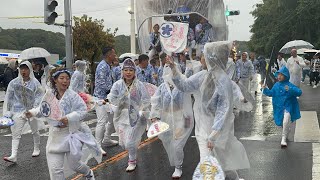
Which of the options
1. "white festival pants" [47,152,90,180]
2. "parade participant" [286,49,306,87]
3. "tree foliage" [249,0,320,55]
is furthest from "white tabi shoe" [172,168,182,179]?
"tree foliage" [249,0,320,55]

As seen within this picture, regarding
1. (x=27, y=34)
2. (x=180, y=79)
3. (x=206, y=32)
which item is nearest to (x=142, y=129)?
(x=180, y=79)

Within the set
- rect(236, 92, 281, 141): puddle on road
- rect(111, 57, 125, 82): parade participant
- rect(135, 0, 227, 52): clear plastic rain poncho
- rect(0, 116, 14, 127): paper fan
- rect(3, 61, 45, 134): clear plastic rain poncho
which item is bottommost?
rect(236, 92, 281, 141): puddle on road

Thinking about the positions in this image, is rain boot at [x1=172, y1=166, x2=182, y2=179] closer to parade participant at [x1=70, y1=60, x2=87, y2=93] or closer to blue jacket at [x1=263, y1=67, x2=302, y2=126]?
blue jacket at [x1=263, y1=67, x2=302, y2=126]

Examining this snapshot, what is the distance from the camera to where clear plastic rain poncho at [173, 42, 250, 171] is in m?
4.66

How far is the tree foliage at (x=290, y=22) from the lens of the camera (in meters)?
36.7

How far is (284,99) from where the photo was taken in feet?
25.5

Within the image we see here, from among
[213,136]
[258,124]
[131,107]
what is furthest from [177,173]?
[258,124]

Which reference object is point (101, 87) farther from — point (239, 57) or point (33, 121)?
point (239, 57)

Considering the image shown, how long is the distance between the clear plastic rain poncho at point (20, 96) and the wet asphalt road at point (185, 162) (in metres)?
0.86

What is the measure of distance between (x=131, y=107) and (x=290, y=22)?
36067 millimetres

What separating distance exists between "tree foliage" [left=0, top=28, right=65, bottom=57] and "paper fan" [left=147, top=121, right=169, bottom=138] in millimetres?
36454

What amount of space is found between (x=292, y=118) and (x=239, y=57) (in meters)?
7.38

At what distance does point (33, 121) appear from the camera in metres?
7.57

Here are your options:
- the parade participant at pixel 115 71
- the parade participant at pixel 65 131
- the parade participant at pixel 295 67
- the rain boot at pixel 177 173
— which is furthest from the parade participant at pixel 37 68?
the parade participant at pixel 295 67
